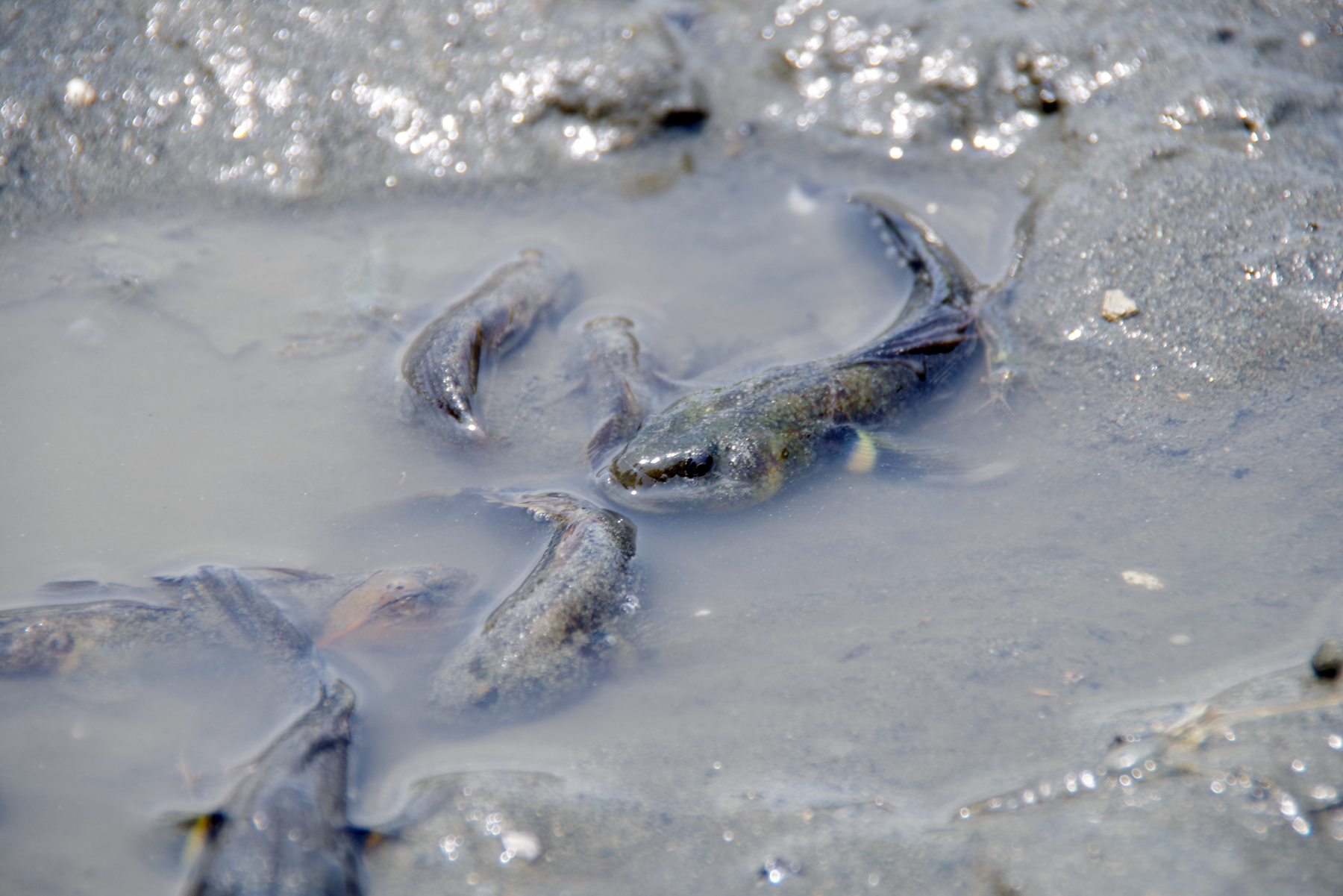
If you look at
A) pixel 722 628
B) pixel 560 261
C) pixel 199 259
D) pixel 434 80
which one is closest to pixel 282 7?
pixel 434 80

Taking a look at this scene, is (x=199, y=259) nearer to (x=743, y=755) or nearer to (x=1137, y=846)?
(x=743, y=755)

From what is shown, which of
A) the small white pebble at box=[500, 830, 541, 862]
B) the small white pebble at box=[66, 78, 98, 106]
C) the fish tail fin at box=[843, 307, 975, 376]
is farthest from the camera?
the small white pebble at box=[66, 78, 98, 106]

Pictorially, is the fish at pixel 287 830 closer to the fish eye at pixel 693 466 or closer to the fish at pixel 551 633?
the fish at pixel 551 633

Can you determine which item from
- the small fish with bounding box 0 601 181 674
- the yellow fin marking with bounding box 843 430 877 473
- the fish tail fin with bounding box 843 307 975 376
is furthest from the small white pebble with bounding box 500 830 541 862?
the fish tail fin with bounding box 843 307 975 376

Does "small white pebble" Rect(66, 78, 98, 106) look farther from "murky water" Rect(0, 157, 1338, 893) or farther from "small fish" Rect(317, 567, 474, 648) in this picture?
"small fish" Rect(317, 567, 474, 648)

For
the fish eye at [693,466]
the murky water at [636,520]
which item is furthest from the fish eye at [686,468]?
the murky water at [636,520]

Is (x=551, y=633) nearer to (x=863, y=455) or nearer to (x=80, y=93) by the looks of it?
(x=863, y=455)
